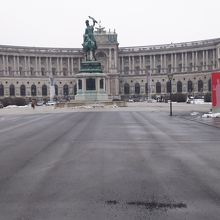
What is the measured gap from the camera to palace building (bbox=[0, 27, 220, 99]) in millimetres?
175250

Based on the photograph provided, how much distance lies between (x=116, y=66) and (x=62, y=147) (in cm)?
16961

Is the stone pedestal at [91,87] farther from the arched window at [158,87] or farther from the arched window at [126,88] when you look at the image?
the arched window at [126,88]

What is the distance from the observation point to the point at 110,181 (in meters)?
11.4

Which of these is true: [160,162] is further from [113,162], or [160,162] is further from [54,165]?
[54,165]

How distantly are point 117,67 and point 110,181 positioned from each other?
178575 mm

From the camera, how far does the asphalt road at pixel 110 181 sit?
8.50 m

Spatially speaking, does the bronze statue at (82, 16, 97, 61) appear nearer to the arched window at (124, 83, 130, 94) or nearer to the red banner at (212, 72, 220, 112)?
Answer: the red banner at (212, 72, 220, 112)

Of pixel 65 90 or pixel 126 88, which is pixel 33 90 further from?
pixel 126 88

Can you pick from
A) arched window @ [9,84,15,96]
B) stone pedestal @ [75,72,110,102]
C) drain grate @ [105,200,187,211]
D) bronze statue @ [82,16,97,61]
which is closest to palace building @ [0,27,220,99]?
arched window @ [9,84,15,96]

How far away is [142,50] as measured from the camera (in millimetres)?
187000

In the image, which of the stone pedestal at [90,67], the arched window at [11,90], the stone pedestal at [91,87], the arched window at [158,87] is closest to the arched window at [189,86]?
the arched window at [158,87]

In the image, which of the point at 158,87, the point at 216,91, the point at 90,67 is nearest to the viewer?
the point at 216,91

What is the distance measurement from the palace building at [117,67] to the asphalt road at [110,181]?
155 m

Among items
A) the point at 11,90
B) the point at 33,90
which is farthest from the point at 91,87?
the point at 33,90
